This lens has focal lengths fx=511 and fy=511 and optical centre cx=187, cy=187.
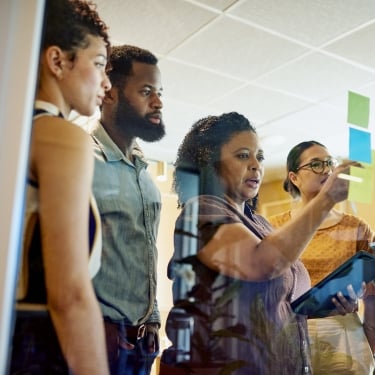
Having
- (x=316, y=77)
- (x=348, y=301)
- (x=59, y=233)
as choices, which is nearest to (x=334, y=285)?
(x=348, y=301)

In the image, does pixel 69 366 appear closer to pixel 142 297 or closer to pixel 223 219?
pixel 142 297

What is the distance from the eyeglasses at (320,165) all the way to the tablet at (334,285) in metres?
0.22

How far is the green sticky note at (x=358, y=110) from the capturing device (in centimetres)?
122

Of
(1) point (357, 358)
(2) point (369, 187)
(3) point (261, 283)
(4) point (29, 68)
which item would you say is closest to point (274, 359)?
(3) point (261, 283)

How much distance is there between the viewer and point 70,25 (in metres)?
0.89

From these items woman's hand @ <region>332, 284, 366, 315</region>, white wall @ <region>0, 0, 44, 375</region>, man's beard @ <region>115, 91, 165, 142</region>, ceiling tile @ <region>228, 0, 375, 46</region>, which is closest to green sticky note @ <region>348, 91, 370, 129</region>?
ceiling tile @ <region>228, 0, 375, 46</region>

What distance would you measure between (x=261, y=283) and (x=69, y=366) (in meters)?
0.42

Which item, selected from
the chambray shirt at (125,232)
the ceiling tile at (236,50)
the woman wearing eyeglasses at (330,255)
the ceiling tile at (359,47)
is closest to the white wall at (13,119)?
the chambray shirt at (125,232)

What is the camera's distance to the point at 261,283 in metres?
1.05

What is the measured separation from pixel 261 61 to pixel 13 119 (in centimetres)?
73

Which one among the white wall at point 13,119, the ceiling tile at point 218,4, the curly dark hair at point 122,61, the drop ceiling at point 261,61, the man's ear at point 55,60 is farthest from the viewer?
the ceiling tile at point 218,4

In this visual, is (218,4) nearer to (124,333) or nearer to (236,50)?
(236,50)

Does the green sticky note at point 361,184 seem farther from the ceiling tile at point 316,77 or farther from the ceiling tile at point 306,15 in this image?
the ceiling tile at point 306,15

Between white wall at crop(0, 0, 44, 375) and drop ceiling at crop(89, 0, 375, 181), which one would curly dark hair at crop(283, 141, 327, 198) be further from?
white wall at crop(0, 0, 44, 375)
